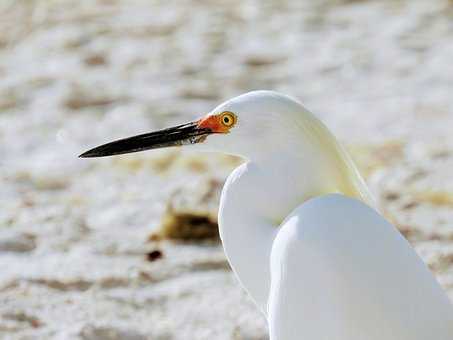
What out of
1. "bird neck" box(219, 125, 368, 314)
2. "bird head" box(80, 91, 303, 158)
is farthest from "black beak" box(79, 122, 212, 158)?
"bird neck" box(219, 125, 368, 314)

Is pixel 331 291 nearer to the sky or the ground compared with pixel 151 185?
nearer to the sky

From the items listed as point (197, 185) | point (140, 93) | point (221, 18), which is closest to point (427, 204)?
point (197, 185)

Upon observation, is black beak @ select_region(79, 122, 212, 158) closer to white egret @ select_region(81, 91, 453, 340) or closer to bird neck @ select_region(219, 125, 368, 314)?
white egret @ select_region(81, 91, 453, 340)

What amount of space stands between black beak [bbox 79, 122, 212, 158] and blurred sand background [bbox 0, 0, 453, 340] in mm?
722

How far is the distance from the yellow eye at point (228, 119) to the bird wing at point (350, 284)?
288 mm

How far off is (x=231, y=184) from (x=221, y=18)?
14.0ft

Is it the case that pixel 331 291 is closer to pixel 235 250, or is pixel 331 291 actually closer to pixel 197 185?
pixel 235 250

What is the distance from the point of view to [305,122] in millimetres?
2475

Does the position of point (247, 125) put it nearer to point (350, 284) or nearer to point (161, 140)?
point (161, 140)

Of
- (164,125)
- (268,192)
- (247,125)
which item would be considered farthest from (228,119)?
(164,125)

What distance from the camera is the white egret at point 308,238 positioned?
2297 mm

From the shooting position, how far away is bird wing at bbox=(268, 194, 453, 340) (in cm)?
229

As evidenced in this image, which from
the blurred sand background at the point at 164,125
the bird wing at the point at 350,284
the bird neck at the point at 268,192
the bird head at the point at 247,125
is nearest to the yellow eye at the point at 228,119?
the bird head at the point at 247,125

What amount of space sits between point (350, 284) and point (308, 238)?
13cm
